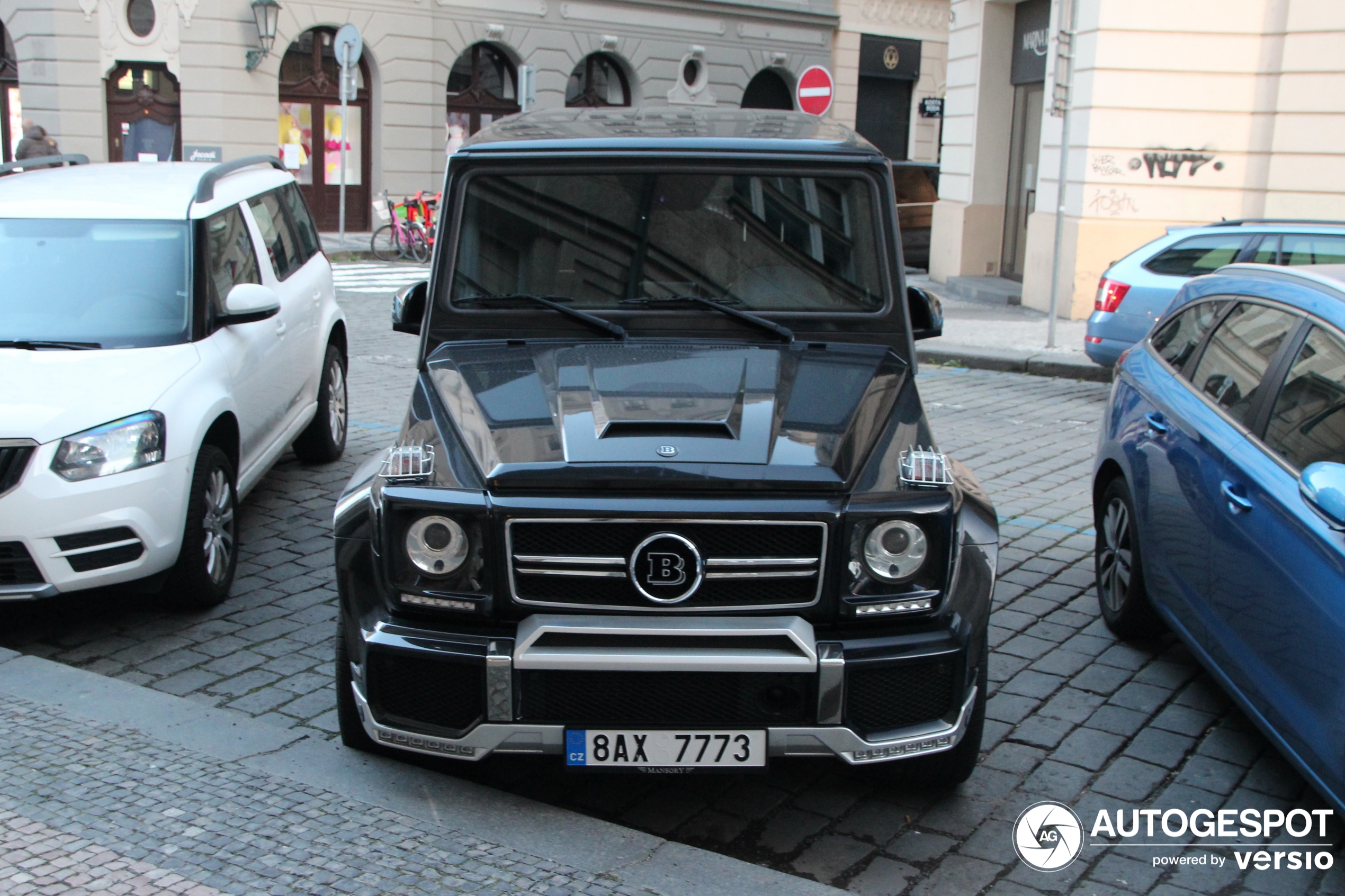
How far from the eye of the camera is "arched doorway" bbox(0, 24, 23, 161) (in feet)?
81.0

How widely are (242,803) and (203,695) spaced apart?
1.17 meters

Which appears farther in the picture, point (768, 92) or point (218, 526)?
point (768, 92)

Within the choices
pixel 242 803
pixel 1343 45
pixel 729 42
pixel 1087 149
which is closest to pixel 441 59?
pixel 729 42

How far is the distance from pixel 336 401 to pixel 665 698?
5259mm

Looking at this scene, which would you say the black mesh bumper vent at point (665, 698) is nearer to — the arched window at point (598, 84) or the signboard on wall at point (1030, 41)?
the signboard on wall at point (1030, 41)

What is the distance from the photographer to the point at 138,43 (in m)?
24.2

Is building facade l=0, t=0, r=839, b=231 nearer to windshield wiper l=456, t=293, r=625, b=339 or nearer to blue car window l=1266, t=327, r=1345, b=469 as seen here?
windshield wiper l=456, t=293, r=625, b=339

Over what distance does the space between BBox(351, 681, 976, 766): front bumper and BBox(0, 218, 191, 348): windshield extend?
9.58 ft

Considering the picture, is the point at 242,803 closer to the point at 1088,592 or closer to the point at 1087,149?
the point at 1088,592

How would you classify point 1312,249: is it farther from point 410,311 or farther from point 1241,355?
point 410,311

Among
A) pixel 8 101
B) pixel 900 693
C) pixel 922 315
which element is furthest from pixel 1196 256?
pixel 8 101

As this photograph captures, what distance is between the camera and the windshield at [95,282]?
219 inches

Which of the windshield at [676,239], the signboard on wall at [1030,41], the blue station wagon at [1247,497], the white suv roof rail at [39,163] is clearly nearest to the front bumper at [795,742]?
the blue station wagon at [1247,497]

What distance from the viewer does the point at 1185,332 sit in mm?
5312
